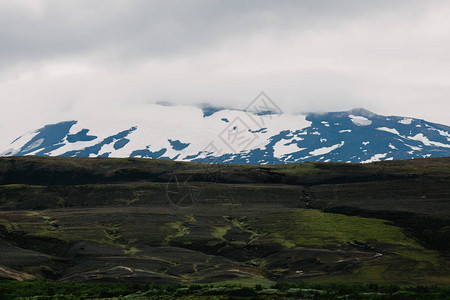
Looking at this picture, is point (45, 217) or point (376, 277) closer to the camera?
point (376, 277)

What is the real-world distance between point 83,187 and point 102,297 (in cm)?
14891

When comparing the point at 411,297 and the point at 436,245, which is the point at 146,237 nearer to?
the point at 436,245

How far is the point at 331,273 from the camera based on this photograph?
89.9 meters

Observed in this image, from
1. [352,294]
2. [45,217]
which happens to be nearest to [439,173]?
[45,217]

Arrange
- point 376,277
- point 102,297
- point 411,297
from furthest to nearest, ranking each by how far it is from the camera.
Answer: point 376,277 < point 102,297 < point 411,297

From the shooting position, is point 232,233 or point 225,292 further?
point 232,233

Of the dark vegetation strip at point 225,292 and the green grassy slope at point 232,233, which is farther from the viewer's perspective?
the green grassy slope at point 232,233

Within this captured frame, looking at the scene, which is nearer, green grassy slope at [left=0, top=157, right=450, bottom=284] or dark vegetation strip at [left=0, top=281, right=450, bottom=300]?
dark vegetation strip at [left=0, top=281, right=450, bottom=300]

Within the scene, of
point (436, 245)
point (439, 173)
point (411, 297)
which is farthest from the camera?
point (439, 173)

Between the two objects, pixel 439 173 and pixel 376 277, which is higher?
pixel 439 173

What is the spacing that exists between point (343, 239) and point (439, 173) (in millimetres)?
97193

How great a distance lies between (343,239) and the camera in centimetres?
11738

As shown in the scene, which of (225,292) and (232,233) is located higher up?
(225,292)

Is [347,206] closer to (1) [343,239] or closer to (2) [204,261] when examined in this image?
(1) [343,239]
